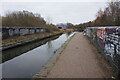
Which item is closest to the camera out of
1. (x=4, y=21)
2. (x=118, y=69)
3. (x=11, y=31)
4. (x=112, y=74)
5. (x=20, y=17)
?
(x=118, y=69)

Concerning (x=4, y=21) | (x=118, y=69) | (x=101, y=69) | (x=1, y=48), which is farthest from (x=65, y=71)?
(x=4, y=21)

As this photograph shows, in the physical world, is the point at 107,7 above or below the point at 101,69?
above

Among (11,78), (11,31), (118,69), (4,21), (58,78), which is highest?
(4,21)

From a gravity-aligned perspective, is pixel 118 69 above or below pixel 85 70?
above

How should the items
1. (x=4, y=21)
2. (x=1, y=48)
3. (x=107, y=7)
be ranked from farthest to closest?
1. (x=107, y=7)
2. (x=4, y=21)
3. (x=1, y=48)

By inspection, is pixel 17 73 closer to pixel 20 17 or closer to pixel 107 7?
pixel 107 7

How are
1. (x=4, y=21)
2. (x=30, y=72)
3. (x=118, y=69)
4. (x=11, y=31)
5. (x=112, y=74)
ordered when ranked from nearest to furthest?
(x=118, y=69), (x=112, y=74), (x=30, y=72), (x=11, y=31), (x=4, y=21)

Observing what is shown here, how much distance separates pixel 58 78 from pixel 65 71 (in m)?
0.78

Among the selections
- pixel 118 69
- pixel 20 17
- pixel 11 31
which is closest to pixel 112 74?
pixel 118 69

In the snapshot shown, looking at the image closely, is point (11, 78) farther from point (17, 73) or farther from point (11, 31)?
point (11, 31)

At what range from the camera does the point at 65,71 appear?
5289mm

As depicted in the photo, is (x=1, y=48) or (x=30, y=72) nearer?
(x=30, y=72)

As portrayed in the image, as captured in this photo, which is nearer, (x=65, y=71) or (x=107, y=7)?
(x=65, y=71)

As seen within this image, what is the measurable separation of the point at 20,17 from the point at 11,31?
15791 mm
